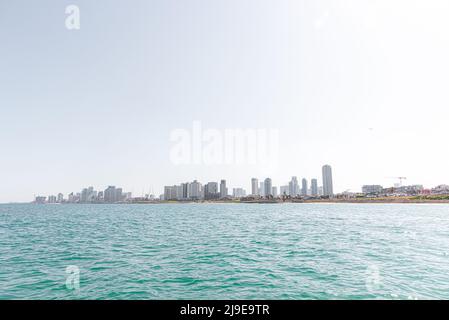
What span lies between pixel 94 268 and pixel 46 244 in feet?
58.4

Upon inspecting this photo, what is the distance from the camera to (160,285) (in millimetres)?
14766

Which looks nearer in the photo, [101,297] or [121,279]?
[101,297]
